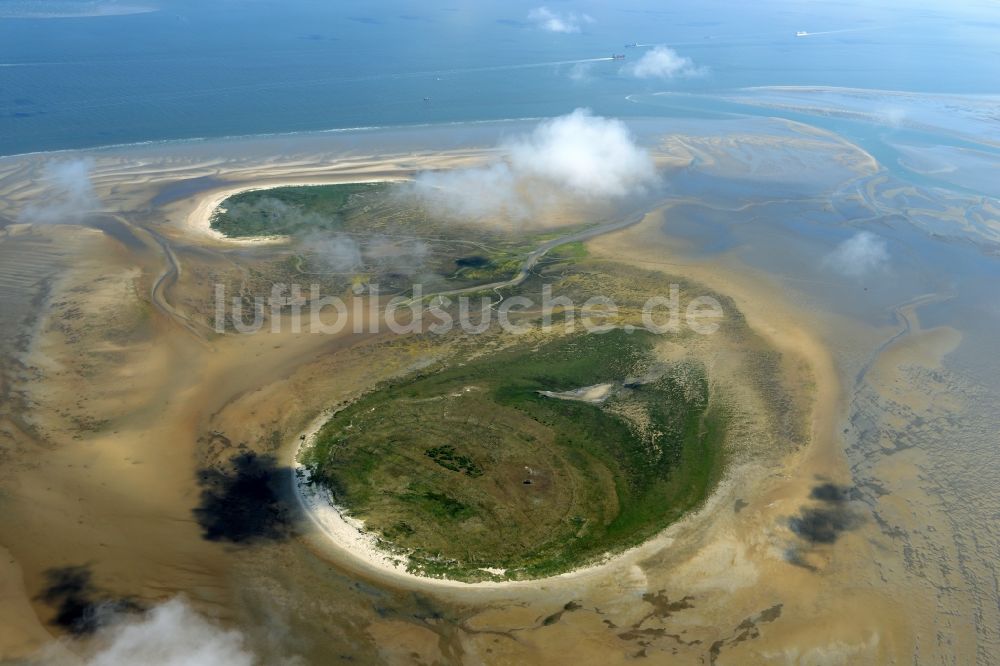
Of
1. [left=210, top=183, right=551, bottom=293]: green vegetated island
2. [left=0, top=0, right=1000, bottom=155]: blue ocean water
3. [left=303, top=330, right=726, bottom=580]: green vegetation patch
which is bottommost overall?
[left=303, top=330, right=726, bottom=580]: green vegetation patch

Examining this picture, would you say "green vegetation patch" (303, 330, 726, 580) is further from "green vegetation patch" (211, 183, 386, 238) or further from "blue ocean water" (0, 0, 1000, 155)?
"blue ocean water" (0, 0, 1000, 155)

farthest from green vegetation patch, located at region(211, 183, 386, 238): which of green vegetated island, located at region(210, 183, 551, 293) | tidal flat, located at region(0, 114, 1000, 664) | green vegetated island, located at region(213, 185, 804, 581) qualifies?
green vegetated island, located at region(213, 185, 804, 581)

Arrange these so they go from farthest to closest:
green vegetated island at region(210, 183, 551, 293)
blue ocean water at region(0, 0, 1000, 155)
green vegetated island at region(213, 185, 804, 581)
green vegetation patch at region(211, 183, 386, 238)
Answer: blue ocean water at region(0, 0, 1000, 155), green vegetation patch at region(211, 183, 386, 238), green vegetated island at region(210, 183, 551, 293), green vegetated island at region(213, 185, 804, 581)

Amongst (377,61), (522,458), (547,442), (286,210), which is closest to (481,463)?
(522,458)

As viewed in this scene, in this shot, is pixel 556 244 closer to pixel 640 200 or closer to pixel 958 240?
pixel 640 200

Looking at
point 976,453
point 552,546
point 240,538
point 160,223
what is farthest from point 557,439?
point 160,223

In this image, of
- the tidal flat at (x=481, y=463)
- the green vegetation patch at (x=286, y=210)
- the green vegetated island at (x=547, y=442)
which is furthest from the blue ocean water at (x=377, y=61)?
the green vegetated island at (x=547, y=442)
